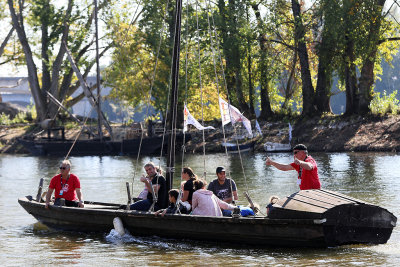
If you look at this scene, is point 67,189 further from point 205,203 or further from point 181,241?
point 205,203

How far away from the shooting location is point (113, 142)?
55562 millimetres

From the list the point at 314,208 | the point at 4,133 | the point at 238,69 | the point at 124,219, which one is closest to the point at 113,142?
the point at 238,69

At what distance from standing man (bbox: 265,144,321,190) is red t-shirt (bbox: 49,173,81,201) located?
5.45 m

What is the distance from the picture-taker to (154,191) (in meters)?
17.4

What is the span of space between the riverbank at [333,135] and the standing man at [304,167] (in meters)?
28.6

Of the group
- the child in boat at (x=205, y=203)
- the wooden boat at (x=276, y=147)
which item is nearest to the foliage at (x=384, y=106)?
the wooden boat at (x=276, y=147)

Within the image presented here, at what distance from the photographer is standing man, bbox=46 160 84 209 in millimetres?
18297

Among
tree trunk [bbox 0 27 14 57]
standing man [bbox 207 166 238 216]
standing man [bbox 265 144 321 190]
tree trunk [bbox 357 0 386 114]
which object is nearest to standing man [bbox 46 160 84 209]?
standing man [bbox 207 166 238 216]

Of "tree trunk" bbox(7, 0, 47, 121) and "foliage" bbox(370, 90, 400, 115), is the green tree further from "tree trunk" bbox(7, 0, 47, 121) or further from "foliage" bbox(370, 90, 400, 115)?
"foliage" bbox(370, 90, 400, 115)

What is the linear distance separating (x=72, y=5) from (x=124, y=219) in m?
46.1

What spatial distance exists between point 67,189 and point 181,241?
11.7ft

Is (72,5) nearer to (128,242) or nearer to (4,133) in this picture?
(4,133)

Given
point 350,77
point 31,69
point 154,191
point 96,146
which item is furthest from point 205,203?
point 31,69

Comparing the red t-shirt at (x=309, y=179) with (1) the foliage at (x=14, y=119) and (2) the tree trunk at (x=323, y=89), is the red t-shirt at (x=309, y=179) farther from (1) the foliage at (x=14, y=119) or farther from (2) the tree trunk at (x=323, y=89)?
(1) the foliage at (x=14, y=119)
